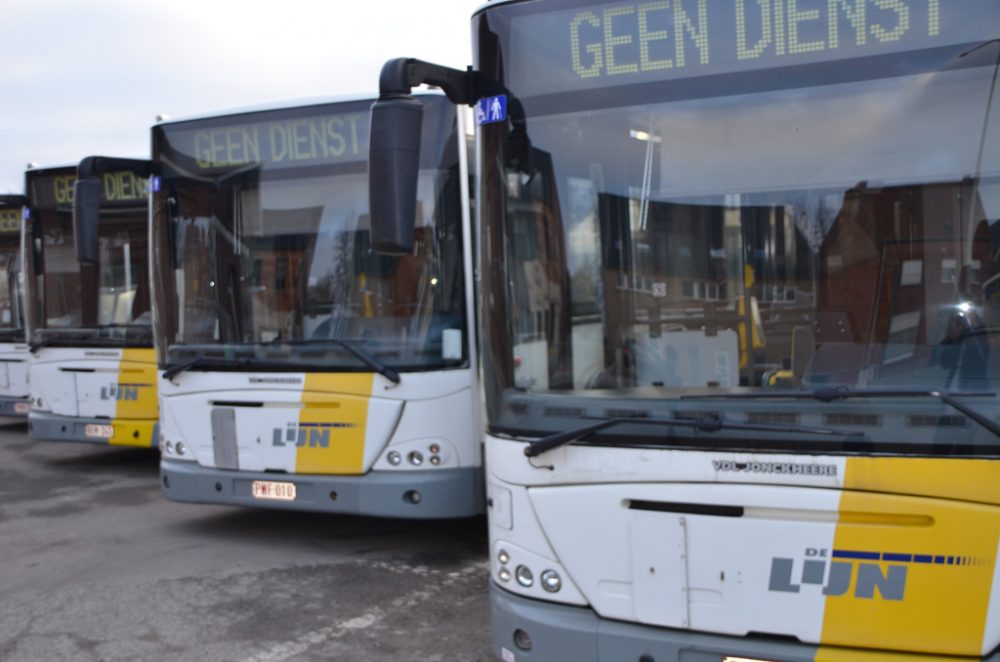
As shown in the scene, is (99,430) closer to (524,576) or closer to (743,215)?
(524,576)

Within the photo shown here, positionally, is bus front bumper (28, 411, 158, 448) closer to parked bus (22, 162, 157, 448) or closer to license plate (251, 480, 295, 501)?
parked bus (22, 162, 157, 448)

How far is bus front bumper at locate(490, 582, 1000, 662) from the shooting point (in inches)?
141

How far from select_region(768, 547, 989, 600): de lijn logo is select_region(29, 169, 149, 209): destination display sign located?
8123 mm

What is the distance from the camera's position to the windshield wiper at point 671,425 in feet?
11.6

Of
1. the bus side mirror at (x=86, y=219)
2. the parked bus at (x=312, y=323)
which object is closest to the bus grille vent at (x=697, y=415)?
the parked bus at (x=312, y=323)

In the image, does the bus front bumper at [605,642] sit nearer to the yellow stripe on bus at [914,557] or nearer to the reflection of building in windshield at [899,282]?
the yellow stripe on bus at [914,557]

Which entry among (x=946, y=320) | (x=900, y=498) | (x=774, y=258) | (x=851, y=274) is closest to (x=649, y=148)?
(x=774, y=258)

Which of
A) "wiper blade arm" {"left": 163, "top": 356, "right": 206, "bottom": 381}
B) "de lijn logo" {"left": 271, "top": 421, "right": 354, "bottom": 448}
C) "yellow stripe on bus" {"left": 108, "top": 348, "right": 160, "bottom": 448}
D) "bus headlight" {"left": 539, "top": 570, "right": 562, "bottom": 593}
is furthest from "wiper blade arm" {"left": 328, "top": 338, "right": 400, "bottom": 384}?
"yellow stripe on bus" {"left": 108, "top": 348, "right": 160, "bottom": 448}

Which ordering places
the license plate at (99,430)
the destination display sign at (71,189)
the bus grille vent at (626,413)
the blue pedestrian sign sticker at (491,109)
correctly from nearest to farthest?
the bus grille vent at (626,413)
the blue pedestrian sign sticker at (491,109)
the destination display sign at (71,189)
the license plate at (99,430)

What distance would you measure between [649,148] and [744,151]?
1.20 feet

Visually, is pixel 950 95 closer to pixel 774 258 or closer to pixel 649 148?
pixel 774 258

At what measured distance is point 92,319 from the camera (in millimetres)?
10562

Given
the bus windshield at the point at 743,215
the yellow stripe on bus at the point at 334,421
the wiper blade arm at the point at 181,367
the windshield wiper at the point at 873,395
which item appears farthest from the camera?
the wiper blade arm at the point at 181,367

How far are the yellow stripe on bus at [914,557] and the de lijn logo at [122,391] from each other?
808 cm
